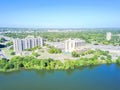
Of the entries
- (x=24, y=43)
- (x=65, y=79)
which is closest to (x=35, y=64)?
(x=65, y=79)

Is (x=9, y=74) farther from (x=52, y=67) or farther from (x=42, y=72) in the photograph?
(x=52, y=67)

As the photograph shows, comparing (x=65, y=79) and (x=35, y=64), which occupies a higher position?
(x=35, y=64)

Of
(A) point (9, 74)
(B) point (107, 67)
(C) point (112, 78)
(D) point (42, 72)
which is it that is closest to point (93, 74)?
(C) point (112, 78)

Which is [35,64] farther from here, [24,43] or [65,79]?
[24,43]

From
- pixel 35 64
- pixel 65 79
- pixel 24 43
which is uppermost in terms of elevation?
pixel 24 43

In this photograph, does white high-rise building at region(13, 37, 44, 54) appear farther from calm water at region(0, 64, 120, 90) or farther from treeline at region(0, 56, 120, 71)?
calm water at region(0, 64, 120, 90)

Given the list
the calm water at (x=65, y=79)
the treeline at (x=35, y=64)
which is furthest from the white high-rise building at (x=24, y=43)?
the calm water at (x=65, y=79)

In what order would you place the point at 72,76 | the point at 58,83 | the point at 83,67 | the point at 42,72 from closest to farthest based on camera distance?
the point at 58,83 → the point at 72,76 → the point at 42,72 → the point at 83,67

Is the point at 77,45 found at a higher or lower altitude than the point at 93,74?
higher
